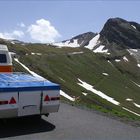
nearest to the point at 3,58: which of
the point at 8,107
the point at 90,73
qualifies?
the point at 8,107

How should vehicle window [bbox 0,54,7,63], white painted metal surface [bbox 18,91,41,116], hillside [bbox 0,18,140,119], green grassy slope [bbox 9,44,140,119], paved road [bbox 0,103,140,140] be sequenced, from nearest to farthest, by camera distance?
paved road [bbox 0,103,140,140], white painted metal surface [bbox 18,91,41,116], vehicle window [bbox 0,54,7,63], hillside [bbox 0,18,140,119], green grassy slope [bbox 9,44,140,119]

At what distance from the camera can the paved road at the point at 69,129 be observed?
518 inches

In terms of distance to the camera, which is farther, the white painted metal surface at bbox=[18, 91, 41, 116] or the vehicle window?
the vehicle window

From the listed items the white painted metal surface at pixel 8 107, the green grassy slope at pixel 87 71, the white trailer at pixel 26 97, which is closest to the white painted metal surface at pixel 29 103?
the white trailer at pixel 26 97

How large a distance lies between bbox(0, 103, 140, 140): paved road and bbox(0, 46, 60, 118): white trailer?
655 mm

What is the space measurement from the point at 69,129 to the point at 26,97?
2175mm

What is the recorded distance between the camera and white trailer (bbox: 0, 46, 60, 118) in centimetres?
1340

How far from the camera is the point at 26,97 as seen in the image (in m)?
13.9

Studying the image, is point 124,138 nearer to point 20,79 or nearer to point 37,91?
point 37,91

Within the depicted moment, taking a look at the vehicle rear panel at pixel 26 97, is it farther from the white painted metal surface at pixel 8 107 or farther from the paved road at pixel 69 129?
the paved road at pixel 69 129

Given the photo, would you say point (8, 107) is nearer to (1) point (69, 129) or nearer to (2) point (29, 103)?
(2) point (29, 103)

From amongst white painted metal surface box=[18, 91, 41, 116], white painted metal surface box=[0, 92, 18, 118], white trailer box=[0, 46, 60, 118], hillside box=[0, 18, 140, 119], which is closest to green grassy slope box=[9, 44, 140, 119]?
hillside box=[0, 18, 140, 119]

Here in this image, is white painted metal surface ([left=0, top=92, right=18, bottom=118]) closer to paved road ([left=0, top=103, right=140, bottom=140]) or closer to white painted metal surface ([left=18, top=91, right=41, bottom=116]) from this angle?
white painted metal surface ([left=18, top=91, right=41, bottom=116])

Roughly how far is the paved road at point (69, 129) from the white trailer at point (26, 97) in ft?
2.15
